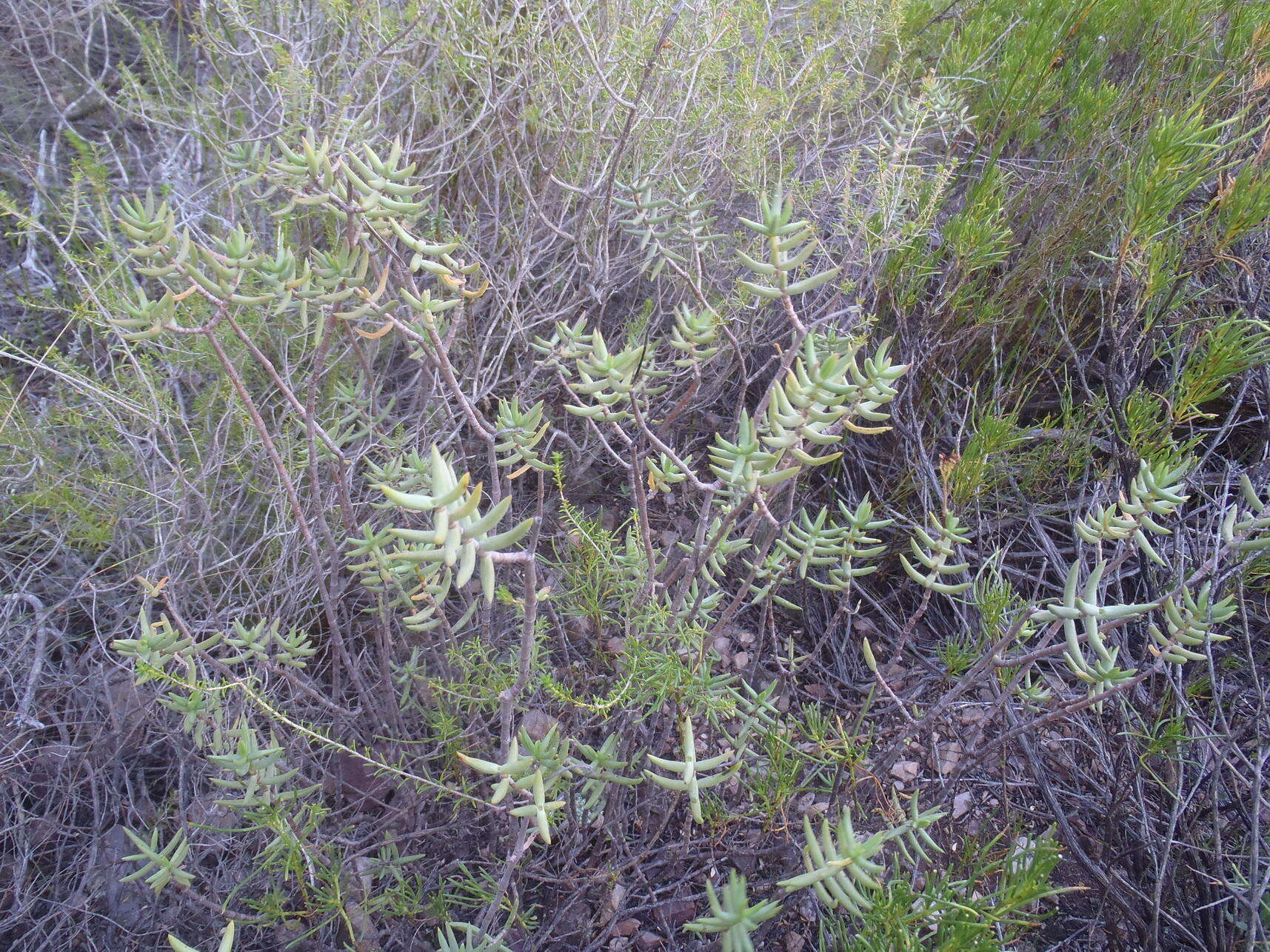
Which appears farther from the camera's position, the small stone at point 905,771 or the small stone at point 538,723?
the small stone at point 905,771

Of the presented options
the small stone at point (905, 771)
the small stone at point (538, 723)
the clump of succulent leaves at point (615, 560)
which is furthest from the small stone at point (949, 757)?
the small stone at point (538, 723)

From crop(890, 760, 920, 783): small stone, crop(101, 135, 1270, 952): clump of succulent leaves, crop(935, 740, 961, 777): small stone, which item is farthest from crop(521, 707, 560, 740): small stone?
crop(935, 740, 961, 777): small stone

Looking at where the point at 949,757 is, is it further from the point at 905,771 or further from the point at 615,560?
the point at 615,560

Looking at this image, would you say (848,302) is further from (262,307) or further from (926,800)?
(262,307)

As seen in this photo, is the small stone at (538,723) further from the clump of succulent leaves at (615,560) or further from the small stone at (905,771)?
the small stone at (905,771)

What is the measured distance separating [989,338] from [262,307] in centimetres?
177

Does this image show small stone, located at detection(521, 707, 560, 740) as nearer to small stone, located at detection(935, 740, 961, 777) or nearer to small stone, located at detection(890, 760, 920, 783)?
small stone, located at detection(890, 760, 920, 783)

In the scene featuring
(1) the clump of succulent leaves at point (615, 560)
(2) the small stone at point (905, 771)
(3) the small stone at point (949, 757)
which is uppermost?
(1) the clump of succulent leaves at point (615, 560)

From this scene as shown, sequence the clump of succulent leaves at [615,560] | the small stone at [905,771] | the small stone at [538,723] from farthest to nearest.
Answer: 1. the small stone at [905,771]
2. the small stone at [538,723]
3. the clump of succulent leaves at [615,560]

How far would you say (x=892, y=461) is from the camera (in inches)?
76.9

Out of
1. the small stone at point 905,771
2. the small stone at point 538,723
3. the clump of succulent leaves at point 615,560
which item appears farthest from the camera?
the small stone at point 905,771

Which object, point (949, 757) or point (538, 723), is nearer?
point (538, 723)

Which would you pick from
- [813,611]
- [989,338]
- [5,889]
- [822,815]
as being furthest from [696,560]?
[5,889]

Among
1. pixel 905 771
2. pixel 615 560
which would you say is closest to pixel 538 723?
pixel 615 560
